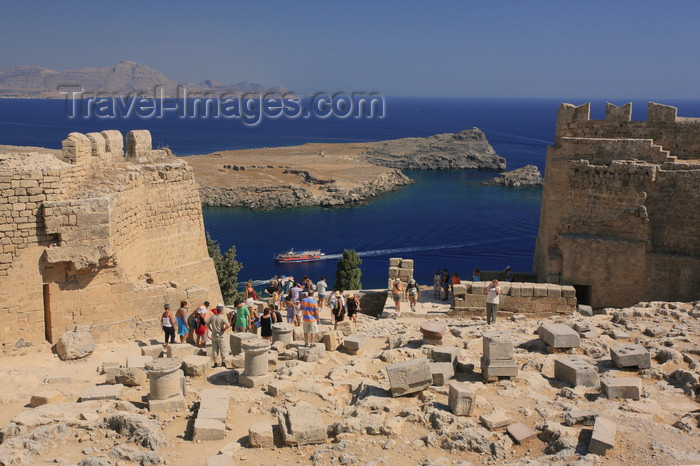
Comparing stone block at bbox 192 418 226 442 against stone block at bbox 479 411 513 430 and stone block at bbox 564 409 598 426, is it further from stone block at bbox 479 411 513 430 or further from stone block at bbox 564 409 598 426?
stone block at bbox 564 409 598 426

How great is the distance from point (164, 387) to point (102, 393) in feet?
3.25

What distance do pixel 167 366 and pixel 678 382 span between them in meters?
7.31

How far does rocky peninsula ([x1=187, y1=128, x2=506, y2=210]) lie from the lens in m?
70.3

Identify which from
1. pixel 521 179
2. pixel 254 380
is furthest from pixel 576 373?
pixel 521 179

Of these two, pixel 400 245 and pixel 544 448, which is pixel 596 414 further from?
pixel 400 245

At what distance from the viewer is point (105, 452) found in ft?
24.7

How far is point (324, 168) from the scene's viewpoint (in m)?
82.0

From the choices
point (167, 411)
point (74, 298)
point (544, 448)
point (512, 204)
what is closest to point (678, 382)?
point (544, 448)

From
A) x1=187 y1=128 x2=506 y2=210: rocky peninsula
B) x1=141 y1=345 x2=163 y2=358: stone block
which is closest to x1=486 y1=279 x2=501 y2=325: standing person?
x1=141 y1=345 x2=163 y2=358: stone block

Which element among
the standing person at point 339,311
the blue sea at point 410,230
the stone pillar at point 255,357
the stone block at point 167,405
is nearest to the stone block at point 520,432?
the stone pillar at point 255,357

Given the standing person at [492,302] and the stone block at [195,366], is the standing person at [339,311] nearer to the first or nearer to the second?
the standing person at [492,302]

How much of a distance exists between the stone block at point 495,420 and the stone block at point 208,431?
334 centimetres

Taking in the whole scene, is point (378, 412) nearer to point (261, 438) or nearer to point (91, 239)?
point (261, 438)

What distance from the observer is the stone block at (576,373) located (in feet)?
29.6
